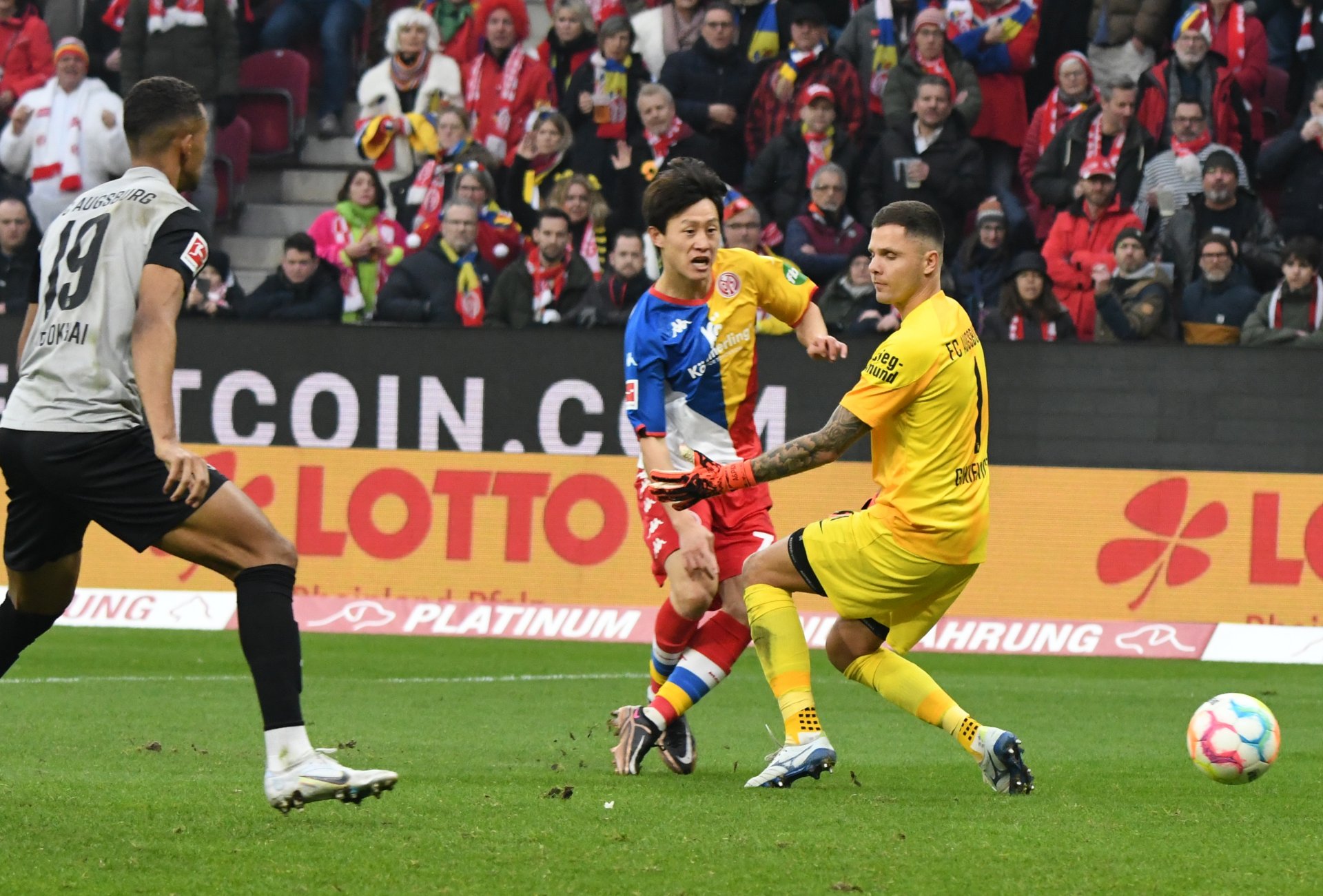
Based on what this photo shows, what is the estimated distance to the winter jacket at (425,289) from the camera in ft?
49.2

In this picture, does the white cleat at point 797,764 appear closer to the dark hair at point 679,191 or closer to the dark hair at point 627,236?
the dark hair at point 679,191

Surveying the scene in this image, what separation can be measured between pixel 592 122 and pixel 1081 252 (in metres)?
4.33

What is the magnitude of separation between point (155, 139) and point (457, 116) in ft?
35.3

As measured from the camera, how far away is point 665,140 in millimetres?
15578

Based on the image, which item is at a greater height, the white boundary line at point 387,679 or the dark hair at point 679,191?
the dark hair at point 679,191

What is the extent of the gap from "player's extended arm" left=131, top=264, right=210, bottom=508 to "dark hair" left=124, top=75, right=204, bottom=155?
470 mm

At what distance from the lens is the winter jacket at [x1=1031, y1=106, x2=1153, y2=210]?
49.3 ft

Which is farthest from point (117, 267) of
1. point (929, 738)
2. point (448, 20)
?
point (448, 20)

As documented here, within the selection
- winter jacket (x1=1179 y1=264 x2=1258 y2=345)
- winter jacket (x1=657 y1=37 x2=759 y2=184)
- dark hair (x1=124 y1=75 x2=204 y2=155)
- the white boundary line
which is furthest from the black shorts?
winter jacket (x1=657 y1=37 x2=759 y2=184)

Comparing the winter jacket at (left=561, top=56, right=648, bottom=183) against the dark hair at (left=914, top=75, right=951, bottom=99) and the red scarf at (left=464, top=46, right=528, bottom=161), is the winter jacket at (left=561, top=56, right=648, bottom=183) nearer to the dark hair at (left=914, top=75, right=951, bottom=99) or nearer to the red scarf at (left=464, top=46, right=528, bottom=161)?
the red scarf at (left=464, top=46, right=528, bottom=161)

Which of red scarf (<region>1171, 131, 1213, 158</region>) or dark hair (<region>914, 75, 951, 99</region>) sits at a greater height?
dark hair (<region>914, 75, 951, 99</region>)

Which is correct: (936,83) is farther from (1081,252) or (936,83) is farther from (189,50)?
(189,50)

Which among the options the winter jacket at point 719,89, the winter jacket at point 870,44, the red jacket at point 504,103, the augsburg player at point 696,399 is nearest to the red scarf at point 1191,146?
the winter jacket at point 870,44

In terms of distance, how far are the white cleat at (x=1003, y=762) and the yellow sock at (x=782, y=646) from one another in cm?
60
